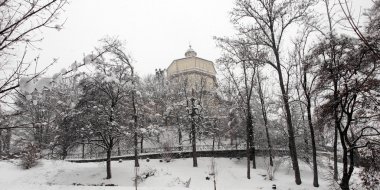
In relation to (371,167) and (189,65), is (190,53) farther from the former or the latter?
(371,167)

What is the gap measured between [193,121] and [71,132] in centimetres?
1276

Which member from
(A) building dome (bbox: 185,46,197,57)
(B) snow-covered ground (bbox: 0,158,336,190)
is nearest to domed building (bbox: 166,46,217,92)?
(A) building dome (bbox: 185,46,197,57)

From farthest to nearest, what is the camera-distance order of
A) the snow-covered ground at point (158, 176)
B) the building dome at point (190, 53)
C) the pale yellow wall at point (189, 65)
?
the building dome at point (190, 53)
the pale yellow wall at point (189, 65)
the snow-covered ground at point (158, 176)

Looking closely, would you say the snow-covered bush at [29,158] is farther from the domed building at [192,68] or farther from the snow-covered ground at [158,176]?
the domed building at [192,68]

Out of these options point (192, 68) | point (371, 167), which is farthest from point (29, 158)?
point (192, 68)

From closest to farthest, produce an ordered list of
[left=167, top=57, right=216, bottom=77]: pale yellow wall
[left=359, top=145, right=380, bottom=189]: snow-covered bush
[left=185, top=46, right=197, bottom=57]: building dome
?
1. [left=359, top=145, right=380, bottom=189]: snow-covered bush
2. [left=167, top=57, right=216, bottom=77]: pale yellow wall
3. [left=185, top=46, right=197, bottom=57]: building dome

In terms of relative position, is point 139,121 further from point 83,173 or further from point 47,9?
point 47,9

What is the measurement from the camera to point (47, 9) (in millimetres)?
3793

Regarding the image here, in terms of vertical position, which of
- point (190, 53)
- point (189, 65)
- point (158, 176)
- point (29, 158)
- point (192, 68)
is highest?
point (190, 53)

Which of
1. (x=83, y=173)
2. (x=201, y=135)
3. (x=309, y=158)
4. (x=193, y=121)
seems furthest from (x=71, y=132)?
(x=309, y=158)

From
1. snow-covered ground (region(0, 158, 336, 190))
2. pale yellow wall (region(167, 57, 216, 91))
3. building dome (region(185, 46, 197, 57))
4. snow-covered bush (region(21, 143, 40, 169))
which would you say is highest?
building dome (region(185, 46, 197, 57))

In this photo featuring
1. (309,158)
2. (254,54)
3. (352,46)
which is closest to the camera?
(352,46)

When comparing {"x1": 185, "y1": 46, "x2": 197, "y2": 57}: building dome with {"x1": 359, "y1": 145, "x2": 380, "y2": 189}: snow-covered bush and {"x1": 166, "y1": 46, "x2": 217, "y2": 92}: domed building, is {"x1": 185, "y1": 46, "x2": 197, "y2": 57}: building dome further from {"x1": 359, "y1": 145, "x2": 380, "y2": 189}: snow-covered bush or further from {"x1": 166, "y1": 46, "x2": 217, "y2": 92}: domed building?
{"x1": 359, "y1": 145, "x2": 380, "y2": 189}: snow-covered bush

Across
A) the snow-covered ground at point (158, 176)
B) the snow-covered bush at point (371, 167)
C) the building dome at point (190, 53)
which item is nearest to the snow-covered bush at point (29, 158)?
the snow-covered ground at point (158, 176)
